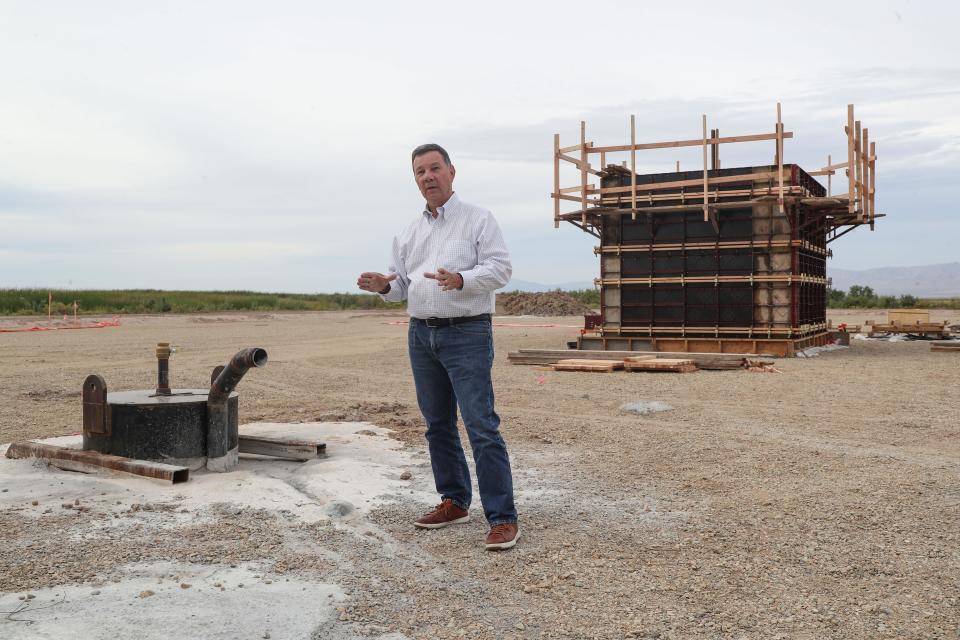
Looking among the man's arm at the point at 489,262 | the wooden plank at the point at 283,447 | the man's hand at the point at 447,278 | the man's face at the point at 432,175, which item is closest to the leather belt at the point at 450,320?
the man's arm at the point at 489,262

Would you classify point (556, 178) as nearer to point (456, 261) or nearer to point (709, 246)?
point (709, 246)

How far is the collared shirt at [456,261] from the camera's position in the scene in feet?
14.3

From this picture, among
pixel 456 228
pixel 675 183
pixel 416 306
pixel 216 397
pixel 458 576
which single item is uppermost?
pixel 675 183

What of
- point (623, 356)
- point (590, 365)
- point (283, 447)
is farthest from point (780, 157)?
point (283, 447)

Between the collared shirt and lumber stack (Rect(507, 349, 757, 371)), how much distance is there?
11.3 m

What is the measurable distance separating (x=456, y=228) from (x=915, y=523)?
3.24 meters

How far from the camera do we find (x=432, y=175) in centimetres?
455

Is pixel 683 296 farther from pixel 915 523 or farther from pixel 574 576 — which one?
pixel 574 576

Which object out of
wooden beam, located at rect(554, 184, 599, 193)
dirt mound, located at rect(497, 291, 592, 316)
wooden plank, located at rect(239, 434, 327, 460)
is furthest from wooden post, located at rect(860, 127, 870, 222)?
dirt mound, located at rect(497, 291, 592, 316)

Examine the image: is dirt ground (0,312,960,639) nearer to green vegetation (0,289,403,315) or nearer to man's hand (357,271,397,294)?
man's hand (357,271,397,294)

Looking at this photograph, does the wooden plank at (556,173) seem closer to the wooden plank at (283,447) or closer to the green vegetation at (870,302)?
the wooden plank at (283,447)

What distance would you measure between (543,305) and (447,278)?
41605mm

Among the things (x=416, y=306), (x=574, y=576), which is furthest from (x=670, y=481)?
(x=416, y=306)

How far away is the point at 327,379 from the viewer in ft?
45.6
